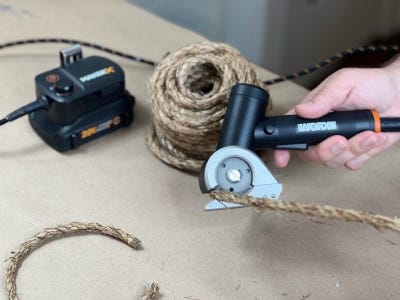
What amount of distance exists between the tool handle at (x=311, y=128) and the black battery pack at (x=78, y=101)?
0.25m

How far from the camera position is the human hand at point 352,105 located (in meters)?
0.70

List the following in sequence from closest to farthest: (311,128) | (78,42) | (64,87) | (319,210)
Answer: (319,210) < (311,128) < (64,87) < (78,42)

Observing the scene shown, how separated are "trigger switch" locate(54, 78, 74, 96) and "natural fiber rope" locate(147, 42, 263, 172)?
0.11m

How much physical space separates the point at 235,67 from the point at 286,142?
140mm

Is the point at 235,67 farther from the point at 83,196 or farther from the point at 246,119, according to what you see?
the point at 83,196

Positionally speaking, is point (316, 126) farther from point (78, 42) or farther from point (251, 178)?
point (78, 42)

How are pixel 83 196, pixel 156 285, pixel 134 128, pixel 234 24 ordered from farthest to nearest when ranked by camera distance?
pixel 234 24, pixel 134 128, pixel 83 196, pixel 156 285

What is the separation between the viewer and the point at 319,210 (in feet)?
1.91

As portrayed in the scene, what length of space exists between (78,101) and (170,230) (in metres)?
0.23

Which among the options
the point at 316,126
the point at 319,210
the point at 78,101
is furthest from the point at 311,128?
the point at 78,101

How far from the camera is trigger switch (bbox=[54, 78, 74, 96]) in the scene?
806 millimetres

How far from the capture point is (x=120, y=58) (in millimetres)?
1054

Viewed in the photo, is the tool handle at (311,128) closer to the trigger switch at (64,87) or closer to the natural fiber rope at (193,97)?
the natural fiber rope at (193,97)

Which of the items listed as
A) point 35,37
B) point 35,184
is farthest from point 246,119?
point 35,37
